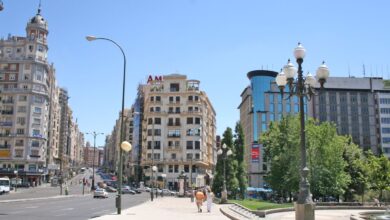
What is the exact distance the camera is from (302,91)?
15305 mm

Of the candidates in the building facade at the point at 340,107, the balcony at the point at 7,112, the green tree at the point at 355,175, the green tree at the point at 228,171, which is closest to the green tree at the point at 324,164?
the green tree at the point at 355,175

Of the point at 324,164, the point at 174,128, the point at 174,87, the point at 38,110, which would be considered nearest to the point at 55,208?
the point at 324,164

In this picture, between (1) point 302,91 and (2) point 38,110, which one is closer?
(1) point 302,91

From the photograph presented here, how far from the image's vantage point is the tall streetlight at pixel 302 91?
534 inches

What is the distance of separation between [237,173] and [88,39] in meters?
33.3

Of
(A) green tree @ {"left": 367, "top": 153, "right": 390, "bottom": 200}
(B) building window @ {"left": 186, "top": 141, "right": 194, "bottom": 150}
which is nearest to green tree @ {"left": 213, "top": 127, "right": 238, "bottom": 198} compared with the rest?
(A) green tree @ {"left": 367, "top": 153, "right": 390, "bottom": 200}

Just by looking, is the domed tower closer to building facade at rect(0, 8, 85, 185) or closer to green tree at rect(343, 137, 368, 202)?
building facade at rect(0, 8, 85, 185)

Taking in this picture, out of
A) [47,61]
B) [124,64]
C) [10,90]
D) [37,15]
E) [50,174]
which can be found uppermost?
[37,15]

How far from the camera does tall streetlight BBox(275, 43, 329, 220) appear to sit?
13.6m

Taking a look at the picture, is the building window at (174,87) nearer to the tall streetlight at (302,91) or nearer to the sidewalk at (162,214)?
the sidewalk at (162,214)

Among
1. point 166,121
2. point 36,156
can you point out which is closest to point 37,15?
point 36,156

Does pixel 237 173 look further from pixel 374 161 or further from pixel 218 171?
pixel 374 161

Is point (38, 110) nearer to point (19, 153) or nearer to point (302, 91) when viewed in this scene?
point (19, 153)

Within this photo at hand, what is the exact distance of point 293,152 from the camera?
166ft
